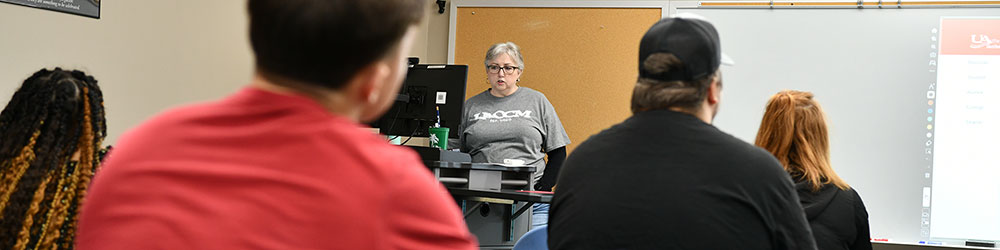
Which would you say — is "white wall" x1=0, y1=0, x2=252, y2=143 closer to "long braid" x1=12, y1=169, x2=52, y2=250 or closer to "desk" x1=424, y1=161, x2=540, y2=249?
"desk" x1=424, y1=161, x2=540, y2=249

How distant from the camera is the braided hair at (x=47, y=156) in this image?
1368 mm

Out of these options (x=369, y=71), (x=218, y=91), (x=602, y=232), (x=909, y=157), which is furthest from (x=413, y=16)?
(x=909, y=157)

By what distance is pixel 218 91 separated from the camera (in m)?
3.72

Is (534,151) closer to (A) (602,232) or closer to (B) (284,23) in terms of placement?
(A) (602,232)

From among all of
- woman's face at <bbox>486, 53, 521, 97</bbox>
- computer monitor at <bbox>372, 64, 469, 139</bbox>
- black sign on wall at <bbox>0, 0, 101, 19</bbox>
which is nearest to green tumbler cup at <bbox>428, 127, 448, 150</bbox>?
computer monitor at <bbox>372, 64, 469, 139</bbox>

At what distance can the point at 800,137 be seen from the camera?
7.59 feet

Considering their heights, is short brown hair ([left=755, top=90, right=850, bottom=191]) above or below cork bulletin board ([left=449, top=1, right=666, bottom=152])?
below

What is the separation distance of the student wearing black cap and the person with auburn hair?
0.95 meters

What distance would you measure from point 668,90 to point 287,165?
2.90 feet

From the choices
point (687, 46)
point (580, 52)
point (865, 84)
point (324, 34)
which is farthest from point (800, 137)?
point (580, 52)

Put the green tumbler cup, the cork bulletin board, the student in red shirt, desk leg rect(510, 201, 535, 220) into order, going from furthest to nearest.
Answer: the cork bulletin board → the green tumbler cup → desk leg rect(510, 201, 535, 220) → the student in red shirt

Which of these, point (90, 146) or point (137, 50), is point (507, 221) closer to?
point (137, 50)

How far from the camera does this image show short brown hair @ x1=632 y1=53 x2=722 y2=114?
1404 mm

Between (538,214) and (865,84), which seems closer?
(538,214)
